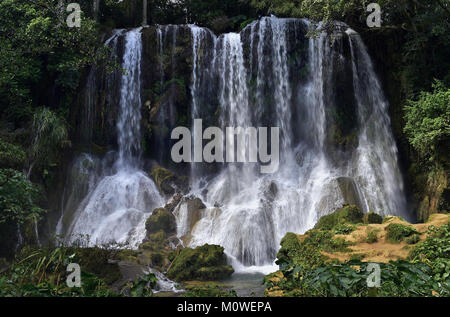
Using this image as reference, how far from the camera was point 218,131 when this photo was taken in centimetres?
1664

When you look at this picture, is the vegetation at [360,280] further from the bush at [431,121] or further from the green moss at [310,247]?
the bush at [431,121]

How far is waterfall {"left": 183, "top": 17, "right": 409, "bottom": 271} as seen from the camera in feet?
48.1

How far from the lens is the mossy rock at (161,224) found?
41.3ft

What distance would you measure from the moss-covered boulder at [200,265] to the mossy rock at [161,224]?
2.71 m

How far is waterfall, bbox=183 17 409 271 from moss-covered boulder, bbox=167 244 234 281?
158 inches

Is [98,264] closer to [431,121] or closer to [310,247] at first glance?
[310,247]

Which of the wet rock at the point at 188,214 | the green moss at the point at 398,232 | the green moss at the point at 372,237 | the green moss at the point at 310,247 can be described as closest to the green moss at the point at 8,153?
the wet rock at the point at 188,214

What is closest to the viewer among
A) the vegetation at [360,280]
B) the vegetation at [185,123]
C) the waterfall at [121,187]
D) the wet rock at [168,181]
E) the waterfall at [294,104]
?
the vegetation at [360,280]

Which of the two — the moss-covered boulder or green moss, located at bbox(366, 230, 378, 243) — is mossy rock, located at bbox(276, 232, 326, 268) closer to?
green moss, located at bbox(366, 230, 378, 243)

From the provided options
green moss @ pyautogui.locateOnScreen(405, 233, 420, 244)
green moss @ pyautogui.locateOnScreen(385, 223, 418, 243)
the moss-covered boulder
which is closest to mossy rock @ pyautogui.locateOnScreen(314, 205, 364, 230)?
green moss @ pyautogui.locateOnScreen(385, 223, 418, 243)

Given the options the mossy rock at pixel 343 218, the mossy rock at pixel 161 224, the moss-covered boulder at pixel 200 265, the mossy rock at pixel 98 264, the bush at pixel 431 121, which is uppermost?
the bush at pixel 431 121

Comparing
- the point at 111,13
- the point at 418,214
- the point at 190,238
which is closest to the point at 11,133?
the point at 190,238

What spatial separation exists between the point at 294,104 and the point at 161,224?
25.9 feet
